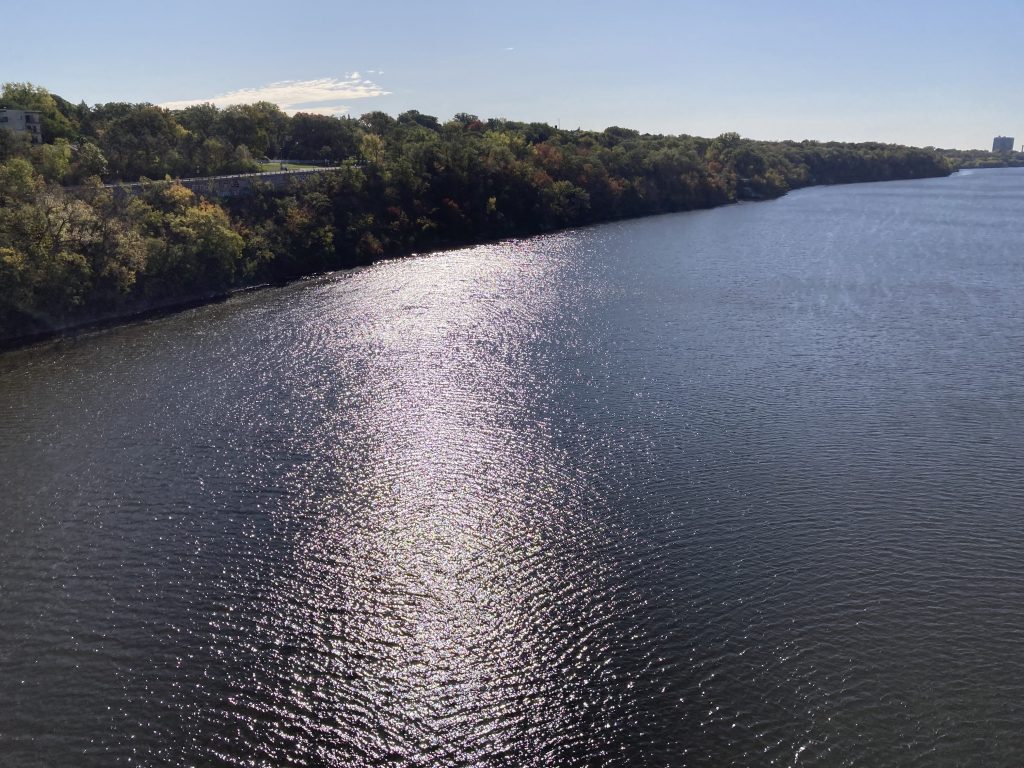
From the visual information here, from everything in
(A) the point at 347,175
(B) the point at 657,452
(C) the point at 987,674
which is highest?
(A) the point at 347,175

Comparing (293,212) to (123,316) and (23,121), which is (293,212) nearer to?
(123,316)

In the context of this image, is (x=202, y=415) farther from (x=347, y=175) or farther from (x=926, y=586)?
(x=347, y=175)

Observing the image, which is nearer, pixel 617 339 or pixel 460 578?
pixel 460 578

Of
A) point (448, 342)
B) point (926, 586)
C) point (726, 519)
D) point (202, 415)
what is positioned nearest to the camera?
point (926, 586)

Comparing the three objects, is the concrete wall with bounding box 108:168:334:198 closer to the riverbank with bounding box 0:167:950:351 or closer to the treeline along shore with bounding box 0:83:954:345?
the treeline along shore with bounding box 0:83:954:345

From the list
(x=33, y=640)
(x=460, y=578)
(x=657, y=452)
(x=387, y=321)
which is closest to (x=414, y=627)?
(x=460, y=578)

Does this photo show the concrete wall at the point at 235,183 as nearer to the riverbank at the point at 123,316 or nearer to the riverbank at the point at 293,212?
the riverbank at the point at 293,212

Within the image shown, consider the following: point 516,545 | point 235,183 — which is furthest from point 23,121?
point 516,545
